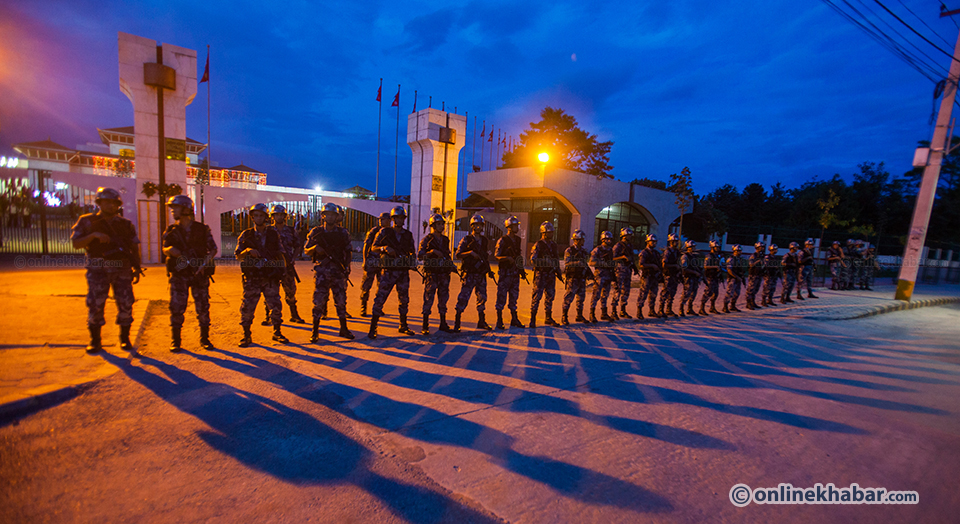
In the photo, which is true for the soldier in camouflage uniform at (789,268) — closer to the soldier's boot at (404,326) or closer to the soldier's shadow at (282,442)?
the soldier's boot at (404,326)

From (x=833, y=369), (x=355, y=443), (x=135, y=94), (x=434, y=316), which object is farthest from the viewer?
(x=135, y=94)

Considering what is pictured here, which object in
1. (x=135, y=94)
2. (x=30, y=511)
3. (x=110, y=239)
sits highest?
(x=135, y=94)

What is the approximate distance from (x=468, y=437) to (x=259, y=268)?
3.98 meters

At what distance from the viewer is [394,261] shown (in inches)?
244

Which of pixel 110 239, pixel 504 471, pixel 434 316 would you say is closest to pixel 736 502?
pixel 504 471

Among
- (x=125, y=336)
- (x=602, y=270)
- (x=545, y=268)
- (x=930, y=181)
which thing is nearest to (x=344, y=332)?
(x=125, y=336)

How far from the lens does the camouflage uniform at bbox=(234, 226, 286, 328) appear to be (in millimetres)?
5504

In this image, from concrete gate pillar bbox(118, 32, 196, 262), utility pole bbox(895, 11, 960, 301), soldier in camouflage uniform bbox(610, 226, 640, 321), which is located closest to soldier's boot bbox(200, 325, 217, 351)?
soldier in camouflage uniform bbox(610, 226, 640, 321)

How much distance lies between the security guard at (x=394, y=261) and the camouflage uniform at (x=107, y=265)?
9.89ft

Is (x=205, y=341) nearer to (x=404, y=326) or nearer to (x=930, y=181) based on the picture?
(x=404, y=326)

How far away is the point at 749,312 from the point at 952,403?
6357 mm

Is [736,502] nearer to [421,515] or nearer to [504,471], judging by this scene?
[504,471]

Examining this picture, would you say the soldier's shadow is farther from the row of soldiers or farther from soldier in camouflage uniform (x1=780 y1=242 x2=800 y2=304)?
soldier in camouflage uniform (x1=780 y1=242 x2=800 y2=304)

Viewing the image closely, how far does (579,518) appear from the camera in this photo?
239cm
